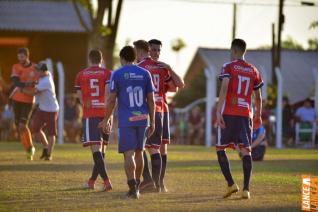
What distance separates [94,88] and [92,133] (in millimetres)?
673

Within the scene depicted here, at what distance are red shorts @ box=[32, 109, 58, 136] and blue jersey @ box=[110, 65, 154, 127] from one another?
8.25 meters

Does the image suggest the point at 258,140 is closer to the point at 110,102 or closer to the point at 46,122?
the point at 46,122

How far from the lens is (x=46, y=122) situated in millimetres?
21953

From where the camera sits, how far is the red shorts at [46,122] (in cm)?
2186

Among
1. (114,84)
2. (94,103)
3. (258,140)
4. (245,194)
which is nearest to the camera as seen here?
(114,84)

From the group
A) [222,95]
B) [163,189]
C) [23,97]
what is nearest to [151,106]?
[222,95]

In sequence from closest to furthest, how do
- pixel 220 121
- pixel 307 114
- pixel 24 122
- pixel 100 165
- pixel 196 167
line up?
pixel 220 121 < pixel 100 165 < pixel 196 167 < pixel 24 122 < pixel 307 114

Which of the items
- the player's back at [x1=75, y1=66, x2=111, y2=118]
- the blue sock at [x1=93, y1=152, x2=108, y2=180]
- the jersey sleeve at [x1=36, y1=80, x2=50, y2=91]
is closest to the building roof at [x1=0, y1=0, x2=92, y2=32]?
the jersey sleeve at [x1=36, y1=80, x2=50, y2=91]

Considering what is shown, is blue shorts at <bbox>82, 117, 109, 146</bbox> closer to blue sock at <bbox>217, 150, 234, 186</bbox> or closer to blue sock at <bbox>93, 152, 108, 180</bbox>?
blue sock at <bbox>93, 152, 108, 180</bbox>

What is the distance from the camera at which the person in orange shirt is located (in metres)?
21.8

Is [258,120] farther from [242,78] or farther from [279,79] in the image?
[279,79]

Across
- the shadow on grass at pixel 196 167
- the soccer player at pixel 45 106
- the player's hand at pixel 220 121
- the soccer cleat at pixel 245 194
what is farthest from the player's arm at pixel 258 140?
the soccer cleat at pixel 245 194

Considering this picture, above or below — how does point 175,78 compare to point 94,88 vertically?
above

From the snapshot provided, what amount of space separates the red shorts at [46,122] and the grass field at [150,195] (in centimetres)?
64
